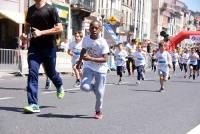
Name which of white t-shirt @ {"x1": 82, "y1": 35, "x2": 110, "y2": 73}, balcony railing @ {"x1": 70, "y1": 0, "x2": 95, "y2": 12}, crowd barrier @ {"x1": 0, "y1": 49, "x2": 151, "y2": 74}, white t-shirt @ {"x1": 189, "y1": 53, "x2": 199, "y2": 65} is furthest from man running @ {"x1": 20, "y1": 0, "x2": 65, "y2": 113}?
balcony railing @ {"x1": 70, "y1": 0, "x2": 95, "y2": 12}

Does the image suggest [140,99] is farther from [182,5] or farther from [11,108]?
[182,5]

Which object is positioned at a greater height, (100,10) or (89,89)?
(100,10)

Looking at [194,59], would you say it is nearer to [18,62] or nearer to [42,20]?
[18,62]

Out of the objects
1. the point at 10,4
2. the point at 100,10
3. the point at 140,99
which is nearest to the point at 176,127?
the point at 140,99

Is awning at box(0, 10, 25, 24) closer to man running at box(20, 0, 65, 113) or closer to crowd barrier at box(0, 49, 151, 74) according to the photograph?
crowd barrier at box(0, 49, 151, 74)

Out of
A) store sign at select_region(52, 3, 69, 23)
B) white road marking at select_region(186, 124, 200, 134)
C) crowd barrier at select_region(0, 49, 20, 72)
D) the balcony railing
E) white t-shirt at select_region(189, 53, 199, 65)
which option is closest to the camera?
white road marking at select_region(186, 124, 200, 134)

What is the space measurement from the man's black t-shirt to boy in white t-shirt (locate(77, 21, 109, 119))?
65 centimetres

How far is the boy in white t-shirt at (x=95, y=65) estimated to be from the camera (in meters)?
9.93

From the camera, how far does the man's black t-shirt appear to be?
9.95m

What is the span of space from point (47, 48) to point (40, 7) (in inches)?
28.1

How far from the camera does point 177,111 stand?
1219 cm

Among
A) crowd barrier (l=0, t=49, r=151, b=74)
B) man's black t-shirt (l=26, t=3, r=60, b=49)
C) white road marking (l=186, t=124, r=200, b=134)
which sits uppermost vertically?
man's black t-shirt (l=26, t=3, r=60, b=49)

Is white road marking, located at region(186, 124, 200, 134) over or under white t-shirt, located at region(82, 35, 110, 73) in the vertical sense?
under

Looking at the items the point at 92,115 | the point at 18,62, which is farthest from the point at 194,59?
the point at 92,115
